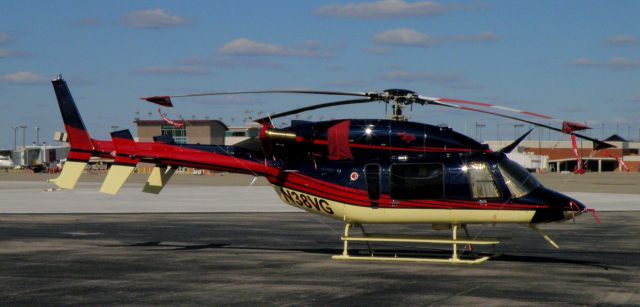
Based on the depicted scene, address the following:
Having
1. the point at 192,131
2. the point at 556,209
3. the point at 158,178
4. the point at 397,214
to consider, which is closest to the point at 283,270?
the point at 397,214

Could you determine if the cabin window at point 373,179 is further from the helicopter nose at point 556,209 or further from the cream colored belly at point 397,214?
the helicopter nose at point 556,209

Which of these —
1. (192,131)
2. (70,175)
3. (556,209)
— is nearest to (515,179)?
(556,209)

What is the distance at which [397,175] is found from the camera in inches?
846

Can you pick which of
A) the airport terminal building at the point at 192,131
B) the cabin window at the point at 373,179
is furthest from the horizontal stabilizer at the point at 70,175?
the airport terminal building at the point at 192,131

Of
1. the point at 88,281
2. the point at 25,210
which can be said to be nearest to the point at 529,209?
the point at 88,281

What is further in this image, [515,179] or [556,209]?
[515,179]

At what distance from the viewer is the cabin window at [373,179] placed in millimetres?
21672

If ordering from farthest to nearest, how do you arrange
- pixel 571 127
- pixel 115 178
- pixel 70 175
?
pixel 70 175
pixel 115 178
pixel 571 127

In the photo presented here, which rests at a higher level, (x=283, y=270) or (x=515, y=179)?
(x=515, y=179)

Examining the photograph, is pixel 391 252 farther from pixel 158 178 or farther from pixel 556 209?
pixel 158 178

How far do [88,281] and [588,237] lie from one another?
57.5 ft

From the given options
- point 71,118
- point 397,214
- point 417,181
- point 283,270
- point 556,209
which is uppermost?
point 71,118

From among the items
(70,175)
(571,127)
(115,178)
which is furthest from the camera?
(70,175)

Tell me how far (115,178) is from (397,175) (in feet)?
26.0
